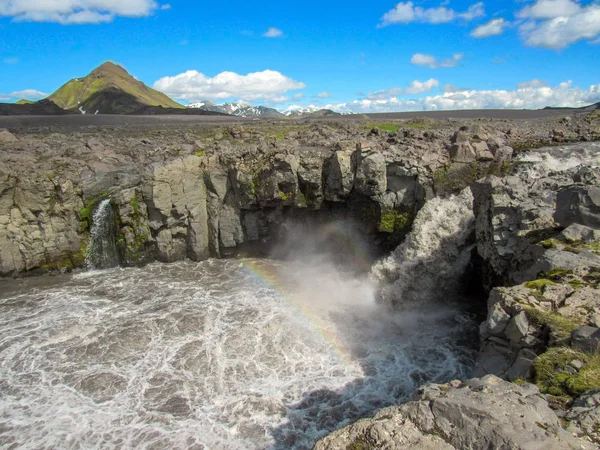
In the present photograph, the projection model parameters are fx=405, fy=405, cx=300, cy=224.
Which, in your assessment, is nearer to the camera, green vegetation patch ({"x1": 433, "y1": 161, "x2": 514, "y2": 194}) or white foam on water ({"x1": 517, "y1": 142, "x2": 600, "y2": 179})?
green vegetation patch ({"x1": 433, "y1": 161, "x2": 514, "y2": 194})

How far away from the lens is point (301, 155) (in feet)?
104

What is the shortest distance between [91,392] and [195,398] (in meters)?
4.83

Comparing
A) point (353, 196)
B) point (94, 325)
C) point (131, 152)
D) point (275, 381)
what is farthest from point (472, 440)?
point (131, 152)

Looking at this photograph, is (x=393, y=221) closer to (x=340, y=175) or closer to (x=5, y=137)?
(x=340, y=175)

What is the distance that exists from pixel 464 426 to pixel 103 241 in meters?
30.4

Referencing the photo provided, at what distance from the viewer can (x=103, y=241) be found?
31812mm

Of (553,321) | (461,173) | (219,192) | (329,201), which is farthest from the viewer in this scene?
(219,192)

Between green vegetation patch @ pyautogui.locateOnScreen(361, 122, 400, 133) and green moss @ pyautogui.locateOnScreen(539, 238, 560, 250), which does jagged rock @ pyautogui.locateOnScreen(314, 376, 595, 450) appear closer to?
green moss @ pyautogui.locateOnScreen(539, 238, 560, 250)

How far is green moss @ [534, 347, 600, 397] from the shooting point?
966cm

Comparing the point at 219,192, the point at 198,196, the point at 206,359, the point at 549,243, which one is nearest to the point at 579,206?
the point at 549,243

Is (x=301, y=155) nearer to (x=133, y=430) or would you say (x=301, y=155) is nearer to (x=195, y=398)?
(x=195, y=398)

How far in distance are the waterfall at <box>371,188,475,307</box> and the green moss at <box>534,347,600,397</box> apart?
13766 millimetres

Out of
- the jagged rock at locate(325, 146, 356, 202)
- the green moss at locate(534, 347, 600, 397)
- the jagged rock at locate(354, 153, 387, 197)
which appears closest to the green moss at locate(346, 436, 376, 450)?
the green moss at locate(534, 347, 600, 397)

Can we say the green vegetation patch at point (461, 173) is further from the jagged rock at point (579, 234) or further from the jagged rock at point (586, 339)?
the jagged rock at point (586, 339)
